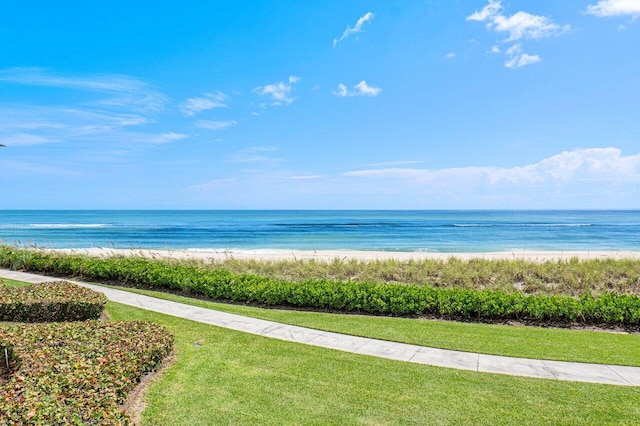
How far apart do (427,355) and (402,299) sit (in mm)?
2998

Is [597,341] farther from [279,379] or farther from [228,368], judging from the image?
[228,368]

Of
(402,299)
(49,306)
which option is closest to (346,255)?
(402,299)

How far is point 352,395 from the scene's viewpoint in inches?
217

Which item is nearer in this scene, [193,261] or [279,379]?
[279,379]

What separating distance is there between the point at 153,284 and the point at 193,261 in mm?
4553

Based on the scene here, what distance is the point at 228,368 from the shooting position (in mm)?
6410

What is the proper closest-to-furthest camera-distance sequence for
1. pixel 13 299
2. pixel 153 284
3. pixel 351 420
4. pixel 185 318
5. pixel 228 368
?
pixel 351 420 → pixel 228 368 → pixel 13 299 → pixel 185 318 → pixel 153 284

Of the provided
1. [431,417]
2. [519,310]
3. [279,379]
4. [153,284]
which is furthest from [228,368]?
[153,284]

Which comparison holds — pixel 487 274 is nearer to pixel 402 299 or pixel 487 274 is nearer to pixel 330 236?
pixel 402 299

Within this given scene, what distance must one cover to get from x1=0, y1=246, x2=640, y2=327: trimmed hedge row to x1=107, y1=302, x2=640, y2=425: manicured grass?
3479 millimetres

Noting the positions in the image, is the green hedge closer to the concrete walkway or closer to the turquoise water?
the concrete walkway

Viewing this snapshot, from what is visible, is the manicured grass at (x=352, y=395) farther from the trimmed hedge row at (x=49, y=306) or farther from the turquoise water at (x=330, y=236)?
the turquoise water at (x=330, y=236)

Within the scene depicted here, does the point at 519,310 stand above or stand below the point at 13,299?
below

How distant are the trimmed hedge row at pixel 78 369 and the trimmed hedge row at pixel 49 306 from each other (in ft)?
5.36
